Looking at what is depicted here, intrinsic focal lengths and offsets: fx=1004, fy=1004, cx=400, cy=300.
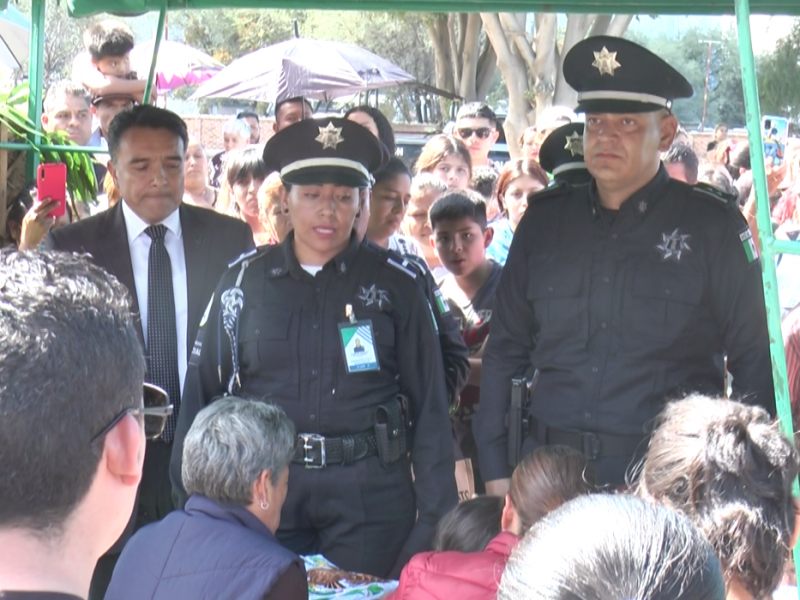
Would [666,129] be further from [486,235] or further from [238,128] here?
[238,128]

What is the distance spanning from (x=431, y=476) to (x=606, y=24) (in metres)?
12.5

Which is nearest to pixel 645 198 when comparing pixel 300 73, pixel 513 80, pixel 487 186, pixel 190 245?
pixel 190 245

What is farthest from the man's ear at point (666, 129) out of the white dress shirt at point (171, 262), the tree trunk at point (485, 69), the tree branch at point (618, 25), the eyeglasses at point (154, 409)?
the tree trunk at point (485, 69)

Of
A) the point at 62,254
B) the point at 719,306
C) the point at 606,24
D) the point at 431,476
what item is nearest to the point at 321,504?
the point at 431,476

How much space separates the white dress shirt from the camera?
3.45 meters

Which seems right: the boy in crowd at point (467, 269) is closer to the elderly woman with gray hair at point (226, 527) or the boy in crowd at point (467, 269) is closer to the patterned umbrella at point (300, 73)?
the elderly woman with gray hair at point (226, 527)

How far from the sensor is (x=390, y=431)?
3.24 m

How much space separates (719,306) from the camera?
3004 mm

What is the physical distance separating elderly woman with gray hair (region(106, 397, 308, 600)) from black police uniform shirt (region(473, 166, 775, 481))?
838 millimetres

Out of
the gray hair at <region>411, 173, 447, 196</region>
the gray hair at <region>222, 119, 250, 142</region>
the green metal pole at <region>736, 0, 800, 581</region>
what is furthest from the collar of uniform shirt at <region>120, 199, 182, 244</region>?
the gray hair at <region>222, 119, 250, 142</region>

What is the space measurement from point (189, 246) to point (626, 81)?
1.60 metres

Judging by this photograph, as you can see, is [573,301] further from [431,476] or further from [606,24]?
[606,24]

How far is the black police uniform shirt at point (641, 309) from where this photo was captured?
2982 millimetres

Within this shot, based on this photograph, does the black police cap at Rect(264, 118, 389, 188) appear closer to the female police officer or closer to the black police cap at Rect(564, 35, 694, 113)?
the female police officer
